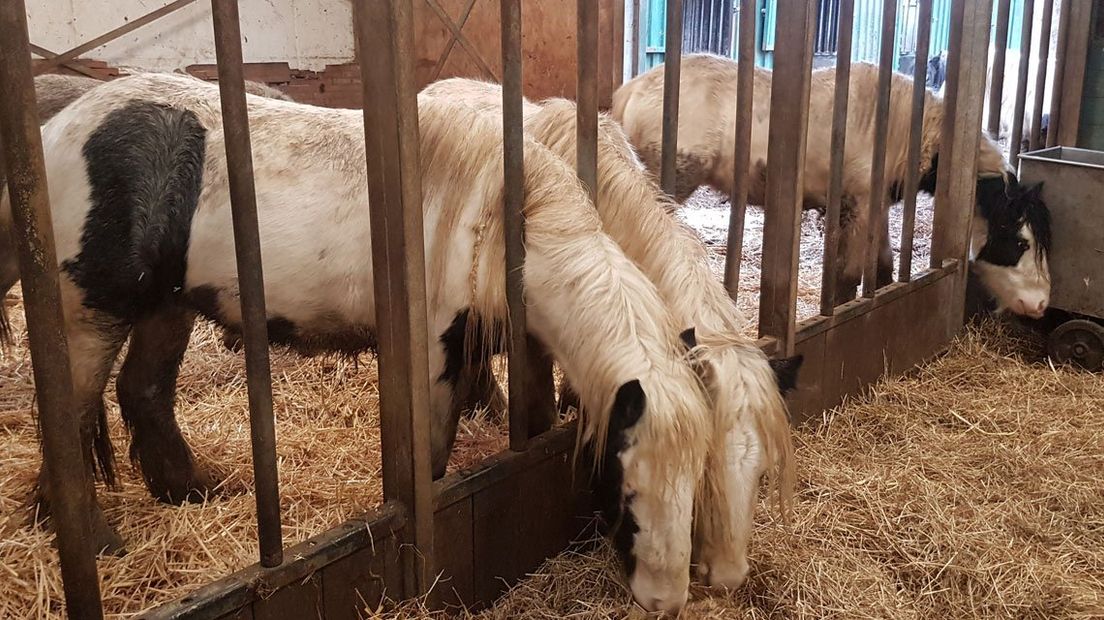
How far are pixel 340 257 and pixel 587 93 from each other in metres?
0.75

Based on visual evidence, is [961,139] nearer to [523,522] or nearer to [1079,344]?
[1079,344]

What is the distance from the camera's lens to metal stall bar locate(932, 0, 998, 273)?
13.4 feet

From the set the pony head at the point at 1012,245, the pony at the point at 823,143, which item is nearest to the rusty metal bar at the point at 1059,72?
the pony at the point at 823,143

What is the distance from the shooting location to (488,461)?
7.53 feet

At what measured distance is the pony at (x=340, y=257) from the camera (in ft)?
6.66

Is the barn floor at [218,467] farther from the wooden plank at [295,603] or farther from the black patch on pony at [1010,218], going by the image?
the black patch on pony at [1010,218]

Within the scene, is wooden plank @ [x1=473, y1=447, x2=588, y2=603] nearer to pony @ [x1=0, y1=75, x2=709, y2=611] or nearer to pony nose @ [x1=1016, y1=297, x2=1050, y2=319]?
pony @ [x1=0, y1=75, x2=709, y2=611]

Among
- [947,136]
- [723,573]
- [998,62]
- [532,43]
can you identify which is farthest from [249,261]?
[532,43]

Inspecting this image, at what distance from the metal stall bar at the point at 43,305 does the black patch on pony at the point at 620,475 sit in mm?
1040

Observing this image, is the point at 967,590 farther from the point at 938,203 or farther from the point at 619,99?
the point at 619,99

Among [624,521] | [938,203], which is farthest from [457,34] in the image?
[624,521]

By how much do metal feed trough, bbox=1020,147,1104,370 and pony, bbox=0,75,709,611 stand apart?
2.98 m

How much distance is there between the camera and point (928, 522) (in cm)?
279

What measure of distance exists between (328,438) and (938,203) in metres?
Answer: 3.10
